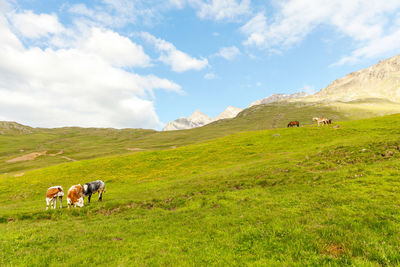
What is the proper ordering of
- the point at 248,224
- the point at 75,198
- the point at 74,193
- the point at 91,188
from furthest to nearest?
the point at 91,188 < the point at 74,193 < the point at 75,198 < the point at 248,224

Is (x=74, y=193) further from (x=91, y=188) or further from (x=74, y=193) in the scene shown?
(x=91, y=188)

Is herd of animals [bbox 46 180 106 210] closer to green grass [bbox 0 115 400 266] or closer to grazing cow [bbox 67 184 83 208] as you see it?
grazing cow [bbox 67 184 83 208]

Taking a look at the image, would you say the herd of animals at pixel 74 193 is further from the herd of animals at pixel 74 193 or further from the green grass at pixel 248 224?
the green grass at pixel 248 224

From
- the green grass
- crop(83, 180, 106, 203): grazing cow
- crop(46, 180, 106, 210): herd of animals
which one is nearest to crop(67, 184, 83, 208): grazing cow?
crop(46, 180, 106, 210): herd of animals

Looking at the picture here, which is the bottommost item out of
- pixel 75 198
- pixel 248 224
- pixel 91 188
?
pixel 248 224

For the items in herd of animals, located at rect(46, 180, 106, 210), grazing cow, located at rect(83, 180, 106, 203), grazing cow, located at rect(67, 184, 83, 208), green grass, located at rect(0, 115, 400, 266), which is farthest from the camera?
grazing cow, located at rect(83, 180, 106, 203)

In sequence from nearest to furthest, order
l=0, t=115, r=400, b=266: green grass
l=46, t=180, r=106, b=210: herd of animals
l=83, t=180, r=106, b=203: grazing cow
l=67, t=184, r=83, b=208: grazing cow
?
1. l=0, t=115, r=400, b=266: green grass
2. l=67, t=184, r=83, b=208: grazing cow
3. l=46, t=180, r=106, b=210: herd of animals
4. l=83, t=180, r=106, b=203: grazing cow

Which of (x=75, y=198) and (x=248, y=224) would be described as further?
(x=75, y=198)

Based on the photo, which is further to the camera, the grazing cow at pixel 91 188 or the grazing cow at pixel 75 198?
the grazing cow at pixel 91 188

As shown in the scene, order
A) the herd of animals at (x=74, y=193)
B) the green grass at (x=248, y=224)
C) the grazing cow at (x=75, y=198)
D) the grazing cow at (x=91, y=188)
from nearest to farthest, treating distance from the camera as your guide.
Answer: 1. the green grass at (x=248, y=224)
2. the grazing cow at (x=75, y=198)
3. the herd of animals at (x=74, y=193)
4. the grazing cow at (x=91, y=188)

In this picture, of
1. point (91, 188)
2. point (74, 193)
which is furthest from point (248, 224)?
point (91, 188)

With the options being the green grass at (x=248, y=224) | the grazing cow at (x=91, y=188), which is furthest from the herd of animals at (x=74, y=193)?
the green grass at (x=248, y=224)

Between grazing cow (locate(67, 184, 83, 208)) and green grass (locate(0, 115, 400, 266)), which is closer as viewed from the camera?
green grass (locate(0, 115, 400, 266))

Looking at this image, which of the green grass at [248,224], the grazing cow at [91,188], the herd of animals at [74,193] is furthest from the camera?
the grazing cow at [91,188]
